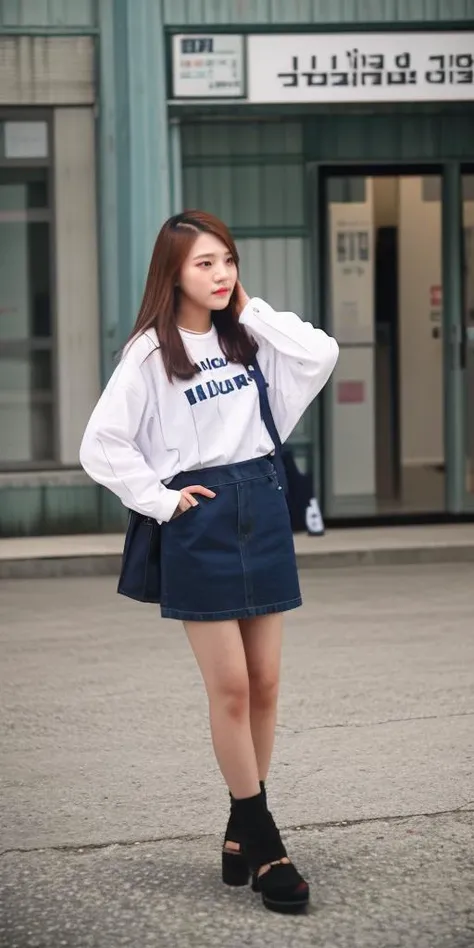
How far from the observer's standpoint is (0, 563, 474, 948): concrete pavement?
463 centimetres

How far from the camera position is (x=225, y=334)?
16.1 feet

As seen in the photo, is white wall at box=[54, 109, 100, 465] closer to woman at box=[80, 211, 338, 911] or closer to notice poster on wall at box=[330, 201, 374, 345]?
notice poster on wall at box=[330, 201, 374, 345]

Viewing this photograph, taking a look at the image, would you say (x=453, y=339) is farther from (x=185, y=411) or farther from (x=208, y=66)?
(x=185, y=411)

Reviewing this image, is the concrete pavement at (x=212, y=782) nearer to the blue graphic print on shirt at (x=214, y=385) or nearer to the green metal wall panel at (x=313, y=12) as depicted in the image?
the blue graphic print on shirt at (x=214, y=385)

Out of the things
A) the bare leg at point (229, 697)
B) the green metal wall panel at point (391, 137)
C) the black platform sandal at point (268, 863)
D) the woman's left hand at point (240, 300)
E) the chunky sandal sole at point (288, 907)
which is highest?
the green metal wall panel at point (391, 137)

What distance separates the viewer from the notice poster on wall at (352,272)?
1326 centimetres

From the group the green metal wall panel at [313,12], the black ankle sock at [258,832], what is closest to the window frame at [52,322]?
the green metal wall panel at [313,12]

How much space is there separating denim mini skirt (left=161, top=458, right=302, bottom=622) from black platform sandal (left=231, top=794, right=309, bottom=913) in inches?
20.6

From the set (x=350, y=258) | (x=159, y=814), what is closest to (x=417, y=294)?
(x=350, y=258)

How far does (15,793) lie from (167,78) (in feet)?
24.1

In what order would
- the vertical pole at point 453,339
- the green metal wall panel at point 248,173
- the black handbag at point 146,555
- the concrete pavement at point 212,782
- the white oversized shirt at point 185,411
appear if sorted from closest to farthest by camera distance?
the concrete pavement at point 212,782 → the white oversized shirt at point 185,411 → the black handbag at point 146,555 → the green metal wall panel at point 248,173 → the vertical pole at point 453,339

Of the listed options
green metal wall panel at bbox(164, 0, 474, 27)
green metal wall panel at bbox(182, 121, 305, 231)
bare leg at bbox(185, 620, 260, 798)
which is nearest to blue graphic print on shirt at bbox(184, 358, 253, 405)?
bare leg at bbox(185, 620, 260, 798)

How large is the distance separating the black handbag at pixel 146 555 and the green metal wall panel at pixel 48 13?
8.27 metres

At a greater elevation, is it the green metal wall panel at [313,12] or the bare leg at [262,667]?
the green metal wall panel at [313,12]
